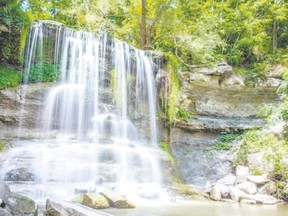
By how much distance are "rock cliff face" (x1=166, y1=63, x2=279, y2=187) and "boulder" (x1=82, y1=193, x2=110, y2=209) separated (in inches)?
217

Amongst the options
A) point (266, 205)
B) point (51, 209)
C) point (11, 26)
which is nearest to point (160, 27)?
point (11, 26)

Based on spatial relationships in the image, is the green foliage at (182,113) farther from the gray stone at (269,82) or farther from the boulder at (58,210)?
the boulder at (58,210)

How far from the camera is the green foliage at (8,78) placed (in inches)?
409

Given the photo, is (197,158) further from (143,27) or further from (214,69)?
(143,27)

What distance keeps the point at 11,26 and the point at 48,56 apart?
1.57 metres

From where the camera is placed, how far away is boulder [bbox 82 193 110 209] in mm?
6125

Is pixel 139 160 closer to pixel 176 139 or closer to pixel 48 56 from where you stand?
pixel 176 139

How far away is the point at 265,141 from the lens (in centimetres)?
1112

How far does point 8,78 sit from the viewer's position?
10562mm

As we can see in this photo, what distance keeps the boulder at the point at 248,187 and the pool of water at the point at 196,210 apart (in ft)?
3.50

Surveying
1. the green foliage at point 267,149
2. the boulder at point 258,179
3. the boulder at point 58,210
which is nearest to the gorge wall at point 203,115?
the green foliage at point 267,149

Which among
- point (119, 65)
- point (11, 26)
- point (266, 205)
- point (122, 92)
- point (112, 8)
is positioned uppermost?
point (112, 8)

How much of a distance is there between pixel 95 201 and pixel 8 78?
6275 mm

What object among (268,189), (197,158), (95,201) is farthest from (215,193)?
(95,201)
